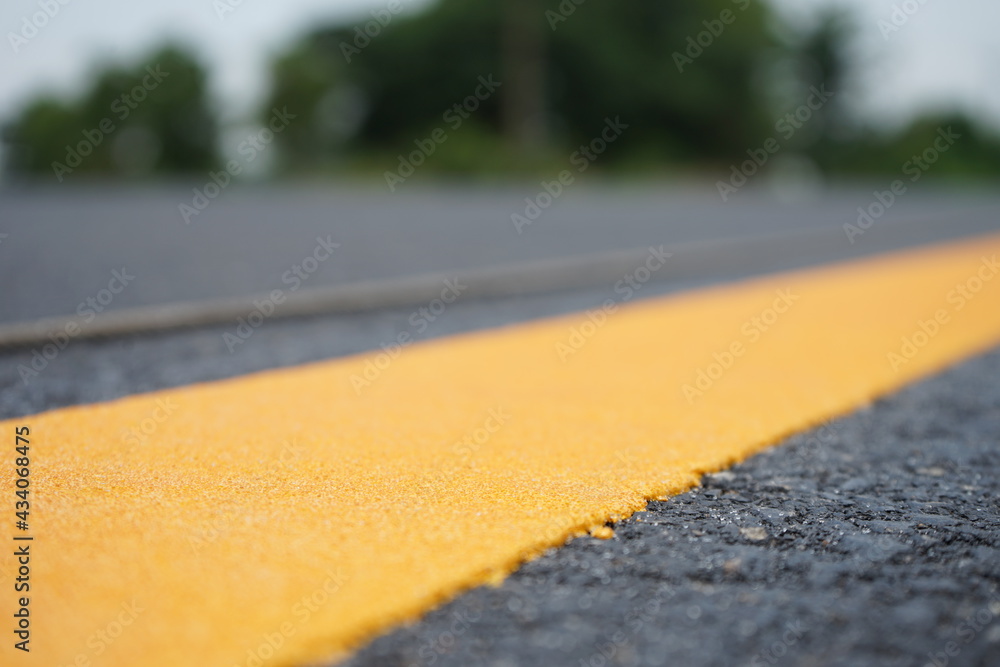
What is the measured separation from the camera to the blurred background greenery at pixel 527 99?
3366cm

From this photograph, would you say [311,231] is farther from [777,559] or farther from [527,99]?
Result: [527,99]

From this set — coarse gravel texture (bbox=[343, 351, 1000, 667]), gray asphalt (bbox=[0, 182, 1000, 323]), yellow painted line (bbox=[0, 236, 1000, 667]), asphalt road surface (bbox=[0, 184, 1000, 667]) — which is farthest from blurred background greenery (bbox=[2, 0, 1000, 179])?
coarse gravel texture (bbox=[343, 351, 1000, 667])

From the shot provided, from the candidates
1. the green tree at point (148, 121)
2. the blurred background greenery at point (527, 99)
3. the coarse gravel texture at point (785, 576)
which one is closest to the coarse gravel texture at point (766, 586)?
the coarse gravel texture at point (785, 576)

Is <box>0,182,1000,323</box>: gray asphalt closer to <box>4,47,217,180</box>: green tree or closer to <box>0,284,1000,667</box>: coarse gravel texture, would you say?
<box>0,284,1000,667</box>: coarse gravel texture

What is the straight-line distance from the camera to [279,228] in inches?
388

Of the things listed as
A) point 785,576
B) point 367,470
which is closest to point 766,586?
point 785,576

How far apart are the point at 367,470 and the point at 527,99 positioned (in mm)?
33279

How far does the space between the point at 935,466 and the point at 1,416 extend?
2.90 meters

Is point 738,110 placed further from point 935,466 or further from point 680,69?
point 935,466

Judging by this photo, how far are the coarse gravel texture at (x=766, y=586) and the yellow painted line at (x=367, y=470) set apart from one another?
0.10 m

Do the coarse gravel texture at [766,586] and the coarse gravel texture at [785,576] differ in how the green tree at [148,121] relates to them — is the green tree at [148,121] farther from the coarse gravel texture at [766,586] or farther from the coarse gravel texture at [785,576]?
the coarse gravel texture at [766,586]

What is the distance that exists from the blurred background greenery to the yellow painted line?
1038 inches

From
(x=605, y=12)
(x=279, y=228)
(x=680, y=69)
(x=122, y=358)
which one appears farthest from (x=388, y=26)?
(x=122, y=358)

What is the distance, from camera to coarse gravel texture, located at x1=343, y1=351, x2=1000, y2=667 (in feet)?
4.55
